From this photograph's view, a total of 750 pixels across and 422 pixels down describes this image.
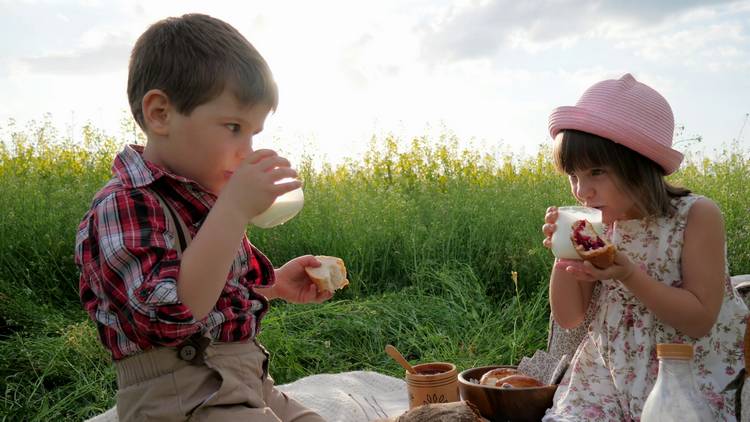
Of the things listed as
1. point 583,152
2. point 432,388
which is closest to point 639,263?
point 583,152

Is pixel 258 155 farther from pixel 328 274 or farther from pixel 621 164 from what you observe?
pixel 621 164

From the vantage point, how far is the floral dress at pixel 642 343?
8.65ft

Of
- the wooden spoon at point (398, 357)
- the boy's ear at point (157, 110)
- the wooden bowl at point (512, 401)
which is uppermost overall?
the boy's ear at point (157, 110)

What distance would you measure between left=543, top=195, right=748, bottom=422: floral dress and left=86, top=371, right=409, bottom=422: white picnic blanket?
35.7 inches

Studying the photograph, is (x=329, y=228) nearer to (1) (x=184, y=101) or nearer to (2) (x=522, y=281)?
(2) (x=522, y=281)

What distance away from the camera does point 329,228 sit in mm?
5488

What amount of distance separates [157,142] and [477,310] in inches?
121

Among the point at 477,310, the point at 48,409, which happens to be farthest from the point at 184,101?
the point at 477,310

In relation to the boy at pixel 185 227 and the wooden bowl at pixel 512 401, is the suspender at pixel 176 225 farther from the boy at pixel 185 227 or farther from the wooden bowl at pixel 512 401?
the wooden bowl at pixel 512 401

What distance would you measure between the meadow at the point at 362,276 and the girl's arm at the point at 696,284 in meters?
1.62

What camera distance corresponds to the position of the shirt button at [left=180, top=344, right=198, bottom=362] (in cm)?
199

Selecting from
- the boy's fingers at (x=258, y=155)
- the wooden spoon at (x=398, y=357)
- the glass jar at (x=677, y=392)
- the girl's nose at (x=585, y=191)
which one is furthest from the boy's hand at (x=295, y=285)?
the glass jar at (x=677, y=392)

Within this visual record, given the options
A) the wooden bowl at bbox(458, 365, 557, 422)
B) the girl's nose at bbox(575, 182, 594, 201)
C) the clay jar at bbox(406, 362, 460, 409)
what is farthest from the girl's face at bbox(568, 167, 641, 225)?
the clay jar at bbox(406, 362, 460, 409)

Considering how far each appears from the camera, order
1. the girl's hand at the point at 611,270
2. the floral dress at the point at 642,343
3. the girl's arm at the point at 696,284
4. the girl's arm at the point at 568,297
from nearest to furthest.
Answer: the girl's hand at the point at 611,270
the girl's arm at the point at 696,284
the floral dress at the point at 642,343
the girl's arm at the point at 568,297
